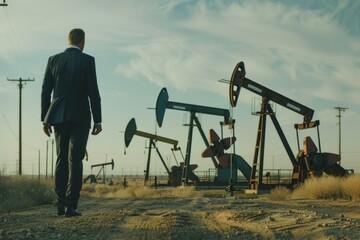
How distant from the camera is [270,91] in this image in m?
24.9

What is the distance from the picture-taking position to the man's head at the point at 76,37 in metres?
6.93

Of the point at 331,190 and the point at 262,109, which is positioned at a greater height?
the point at 262,109

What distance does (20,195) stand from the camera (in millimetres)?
14734

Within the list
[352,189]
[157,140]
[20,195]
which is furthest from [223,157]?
[20,195]

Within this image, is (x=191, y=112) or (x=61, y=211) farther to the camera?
(x=191, y=112)

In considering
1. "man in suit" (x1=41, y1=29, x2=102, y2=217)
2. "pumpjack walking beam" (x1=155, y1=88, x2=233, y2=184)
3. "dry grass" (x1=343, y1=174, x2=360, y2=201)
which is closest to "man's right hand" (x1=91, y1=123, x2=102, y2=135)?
"man in suit" (x1=41, y1=29, x2=102, y2=217)

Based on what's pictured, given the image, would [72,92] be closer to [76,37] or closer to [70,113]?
[70,113]

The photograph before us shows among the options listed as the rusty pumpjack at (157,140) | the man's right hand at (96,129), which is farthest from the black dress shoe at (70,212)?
the rusty pumpjack at (157,140)

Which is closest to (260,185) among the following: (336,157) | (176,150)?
(336,157)

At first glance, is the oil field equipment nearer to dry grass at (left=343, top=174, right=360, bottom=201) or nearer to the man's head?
dry grass at (left=343, top=174, right=360, bottom=201)

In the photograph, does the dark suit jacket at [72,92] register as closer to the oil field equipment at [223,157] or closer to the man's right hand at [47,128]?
the man's right hand at [47,128]

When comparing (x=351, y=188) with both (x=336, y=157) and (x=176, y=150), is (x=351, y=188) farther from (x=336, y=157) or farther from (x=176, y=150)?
(x=176, y=150)

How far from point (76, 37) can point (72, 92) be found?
2.37ft

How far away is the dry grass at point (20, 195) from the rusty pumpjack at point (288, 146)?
10203 millimetres
